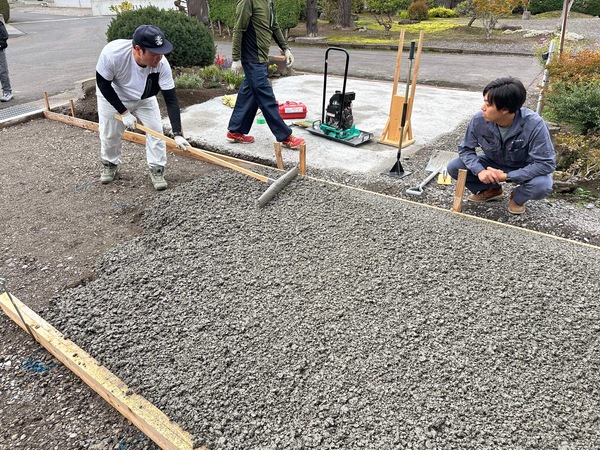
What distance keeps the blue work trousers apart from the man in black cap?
223 centimetres

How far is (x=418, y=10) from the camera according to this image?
18891 millimetres

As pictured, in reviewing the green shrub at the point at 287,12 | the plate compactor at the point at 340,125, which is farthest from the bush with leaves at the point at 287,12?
the plate compactor at the point at 340,125

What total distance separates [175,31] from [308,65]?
469 centimetres

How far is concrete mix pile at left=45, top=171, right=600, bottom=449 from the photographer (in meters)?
1.71

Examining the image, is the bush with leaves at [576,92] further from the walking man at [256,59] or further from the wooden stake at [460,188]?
the walking man at [256,59]

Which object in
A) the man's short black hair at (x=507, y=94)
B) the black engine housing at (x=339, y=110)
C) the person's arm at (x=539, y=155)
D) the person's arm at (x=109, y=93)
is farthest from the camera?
the black engine housing at (x=339, y=110)

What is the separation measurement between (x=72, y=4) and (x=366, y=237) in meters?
38.8

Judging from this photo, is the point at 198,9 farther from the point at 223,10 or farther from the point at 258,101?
the point at 223,10

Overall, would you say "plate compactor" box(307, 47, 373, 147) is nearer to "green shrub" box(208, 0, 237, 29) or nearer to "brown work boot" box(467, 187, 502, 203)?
"brown work boot" box(467, 187, 502, 203)

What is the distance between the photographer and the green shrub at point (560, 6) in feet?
58.5

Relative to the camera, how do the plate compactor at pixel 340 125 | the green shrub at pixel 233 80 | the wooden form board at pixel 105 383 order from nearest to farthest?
the wooden form board at pixel 105 383
the plate compactor at pixel 340 125
the green shrub at pixel 233 80

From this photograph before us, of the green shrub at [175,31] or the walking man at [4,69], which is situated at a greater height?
the green shrub at [175,31]

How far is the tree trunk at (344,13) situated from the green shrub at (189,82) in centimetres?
1280

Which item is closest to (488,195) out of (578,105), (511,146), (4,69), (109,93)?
(511,146)
